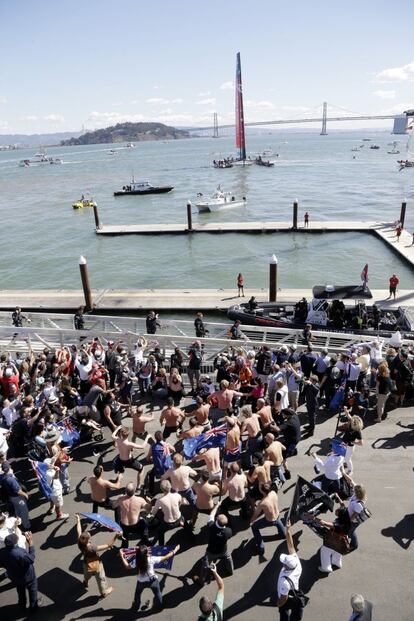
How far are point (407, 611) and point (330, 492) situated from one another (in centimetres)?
180

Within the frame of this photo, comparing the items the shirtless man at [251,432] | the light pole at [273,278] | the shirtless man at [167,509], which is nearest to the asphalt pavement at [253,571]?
the shirtless man at [167,509]

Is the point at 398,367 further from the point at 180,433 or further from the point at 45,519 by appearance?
the point at 45,519

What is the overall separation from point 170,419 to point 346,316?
9.82 metres

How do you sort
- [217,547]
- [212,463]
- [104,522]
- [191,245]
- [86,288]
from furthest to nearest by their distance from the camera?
[191,245] < [86,288] < [212,463] < [104,522] < [217,547]

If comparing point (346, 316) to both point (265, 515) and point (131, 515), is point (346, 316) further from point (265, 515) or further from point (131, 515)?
point (131, 515)

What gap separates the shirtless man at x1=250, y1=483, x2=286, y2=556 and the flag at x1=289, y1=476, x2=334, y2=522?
397 mm

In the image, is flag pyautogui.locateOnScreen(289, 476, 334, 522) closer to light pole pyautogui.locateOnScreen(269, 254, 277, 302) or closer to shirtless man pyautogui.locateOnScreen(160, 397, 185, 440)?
shirtless man pyautogui.locateOnScreen(160, 397, 185, 440)

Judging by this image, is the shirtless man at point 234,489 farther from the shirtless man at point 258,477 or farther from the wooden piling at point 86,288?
the wooden piling at point 86,288

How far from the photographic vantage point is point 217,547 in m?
5.81

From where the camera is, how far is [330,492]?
7.02m

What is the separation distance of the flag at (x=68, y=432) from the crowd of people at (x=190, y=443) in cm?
3

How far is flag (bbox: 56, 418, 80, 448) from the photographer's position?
844cm

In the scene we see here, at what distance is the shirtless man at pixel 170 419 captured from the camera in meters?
8.53

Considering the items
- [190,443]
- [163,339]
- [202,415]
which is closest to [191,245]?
[163,339]
